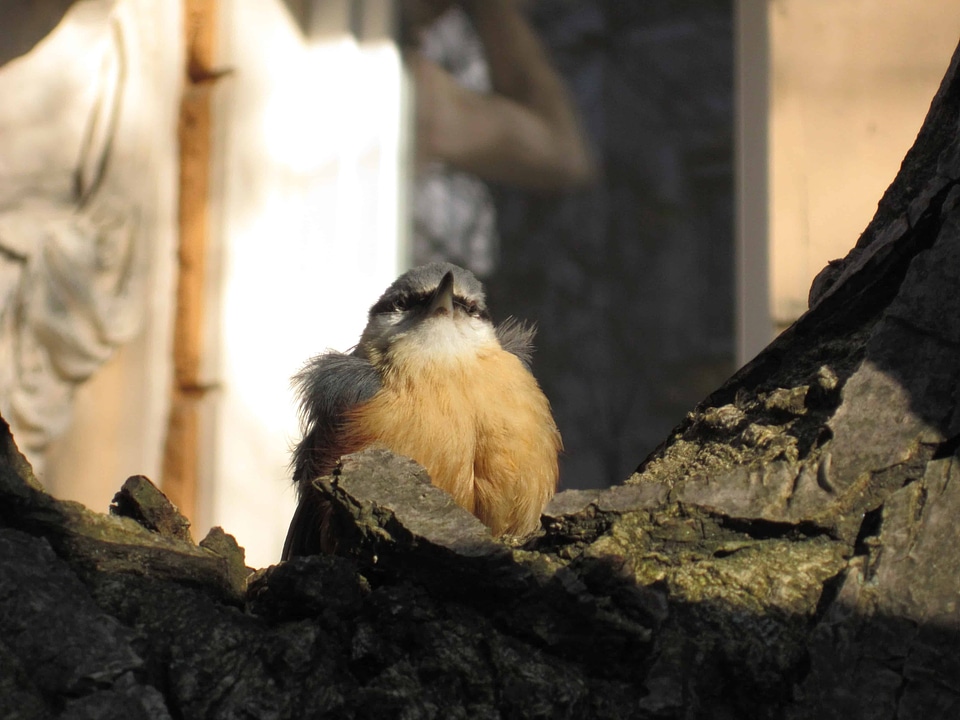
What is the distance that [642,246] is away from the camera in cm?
662

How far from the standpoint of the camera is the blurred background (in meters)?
3.90

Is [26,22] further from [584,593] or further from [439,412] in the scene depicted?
[584,593]

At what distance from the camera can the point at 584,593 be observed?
4.22ft

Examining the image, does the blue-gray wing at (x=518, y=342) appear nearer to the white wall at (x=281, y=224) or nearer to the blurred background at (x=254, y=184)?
the blurred background at (x=254, y=184)

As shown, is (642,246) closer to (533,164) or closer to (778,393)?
(533,164)

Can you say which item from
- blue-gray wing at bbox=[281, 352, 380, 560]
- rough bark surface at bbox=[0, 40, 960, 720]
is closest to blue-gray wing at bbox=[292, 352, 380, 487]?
blue-gray wing at bbox=[281, 352, 380, 560]

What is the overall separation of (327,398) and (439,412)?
32cm

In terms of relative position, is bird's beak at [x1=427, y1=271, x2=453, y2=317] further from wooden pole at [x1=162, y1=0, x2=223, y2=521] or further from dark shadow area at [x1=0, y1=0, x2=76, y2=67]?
dark shadow area at [x1=0, y1=0, x2=76, y2=67]

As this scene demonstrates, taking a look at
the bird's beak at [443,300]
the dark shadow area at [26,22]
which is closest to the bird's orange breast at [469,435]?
the bird's beak at [443,300]

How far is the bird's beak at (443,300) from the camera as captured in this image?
2.84 metres

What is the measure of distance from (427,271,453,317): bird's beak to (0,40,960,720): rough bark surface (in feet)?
4.51

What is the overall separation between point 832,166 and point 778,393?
8.29 feet

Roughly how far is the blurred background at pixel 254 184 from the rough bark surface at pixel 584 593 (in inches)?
98.2

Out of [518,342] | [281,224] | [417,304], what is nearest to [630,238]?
[281,224]
